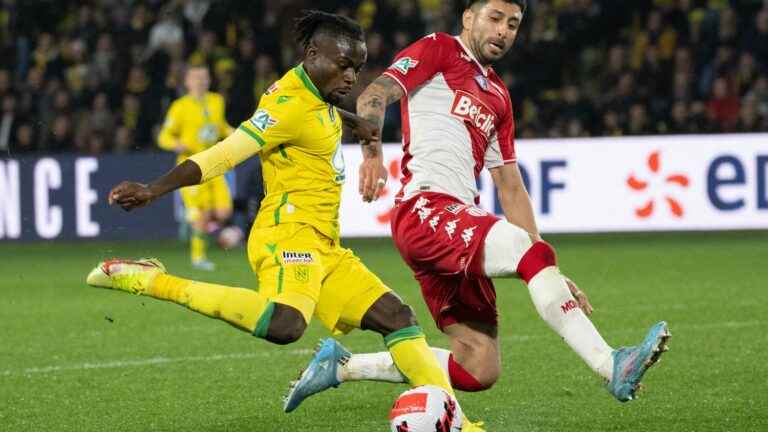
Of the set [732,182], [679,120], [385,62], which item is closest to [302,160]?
[732,182]

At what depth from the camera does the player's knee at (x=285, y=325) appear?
18.1 ft

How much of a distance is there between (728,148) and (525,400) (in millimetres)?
9100

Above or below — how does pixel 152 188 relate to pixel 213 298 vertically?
above

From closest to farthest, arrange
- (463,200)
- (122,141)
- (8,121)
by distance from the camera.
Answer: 1. (463,200)
2. (122,141)
3. (8,121)

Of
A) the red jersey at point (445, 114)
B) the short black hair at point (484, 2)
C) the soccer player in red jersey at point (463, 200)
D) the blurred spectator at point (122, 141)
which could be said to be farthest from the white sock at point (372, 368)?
the blurred spectator at point (122, 141)

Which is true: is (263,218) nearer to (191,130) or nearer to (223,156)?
(223,156)

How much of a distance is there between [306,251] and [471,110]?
2.81 ft

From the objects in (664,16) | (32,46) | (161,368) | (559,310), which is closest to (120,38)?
(32,46)

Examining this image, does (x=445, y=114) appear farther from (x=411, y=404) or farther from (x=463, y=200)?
(x=411, y=404)

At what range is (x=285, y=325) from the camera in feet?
18.2

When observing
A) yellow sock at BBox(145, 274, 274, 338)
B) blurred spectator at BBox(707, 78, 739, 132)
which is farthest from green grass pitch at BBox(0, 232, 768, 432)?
blurred spectator at BBox(707, 78, 739, 132)

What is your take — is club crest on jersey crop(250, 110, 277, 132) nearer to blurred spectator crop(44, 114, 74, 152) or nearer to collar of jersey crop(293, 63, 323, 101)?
collar of jersey crop(293, 63, 323, 101)

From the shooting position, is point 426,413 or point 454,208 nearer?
point 426,413

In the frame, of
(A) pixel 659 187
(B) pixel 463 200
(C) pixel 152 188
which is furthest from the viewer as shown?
(A) pixel 659 187
